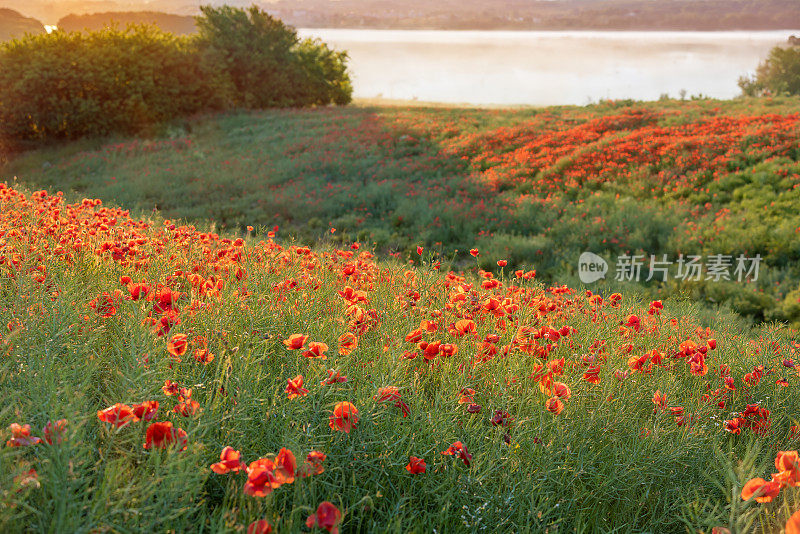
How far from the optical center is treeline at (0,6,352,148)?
21.7 meters

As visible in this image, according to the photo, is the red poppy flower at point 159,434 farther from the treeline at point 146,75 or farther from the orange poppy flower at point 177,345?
the treeline at point 146,75

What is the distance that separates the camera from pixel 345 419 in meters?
1.66

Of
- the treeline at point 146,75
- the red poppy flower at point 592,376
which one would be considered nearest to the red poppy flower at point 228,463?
the red poppy flower at point 592,376

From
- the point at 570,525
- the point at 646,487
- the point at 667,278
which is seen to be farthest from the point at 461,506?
the point at 667,278

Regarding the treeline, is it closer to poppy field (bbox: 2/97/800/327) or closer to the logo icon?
poppy field (bbox: 2/97/800/327)

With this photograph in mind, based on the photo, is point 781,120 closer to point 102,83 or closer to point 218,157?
point 218,157

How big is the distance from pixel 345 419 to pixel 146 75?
27380 millimetres

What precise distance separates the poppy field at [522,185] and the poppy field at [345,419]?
16.5 feet

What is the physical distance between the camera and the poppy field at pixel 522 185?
893 centimetres

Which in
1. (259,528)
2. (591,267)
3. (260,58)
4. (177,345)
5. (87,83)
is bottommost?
(591,267)

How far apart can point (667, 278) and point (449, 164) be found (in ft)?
27.5

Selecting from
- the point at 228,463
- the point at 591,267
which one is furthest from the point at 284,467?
the point at 591,267

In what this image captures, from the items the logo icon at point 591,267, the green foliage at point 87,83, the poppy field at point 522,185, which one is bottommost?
the logo icon at point 591,267

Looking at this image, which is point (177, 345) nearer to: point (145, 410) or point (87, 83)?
point (145, 410)
